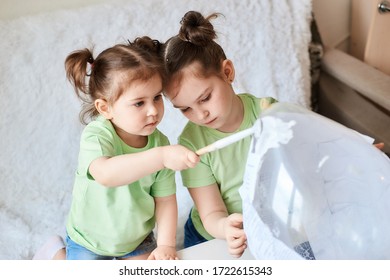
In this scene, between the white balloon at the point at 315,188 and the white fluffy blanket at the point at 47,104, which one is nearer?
the white balloon at the point at 315,188

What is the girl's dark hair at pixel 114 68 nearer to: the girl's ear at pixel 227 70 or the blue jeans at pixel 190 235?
the girl's ear at pixel 227 70

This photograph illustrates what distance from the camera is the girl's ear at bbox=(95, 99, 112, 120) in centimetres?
64

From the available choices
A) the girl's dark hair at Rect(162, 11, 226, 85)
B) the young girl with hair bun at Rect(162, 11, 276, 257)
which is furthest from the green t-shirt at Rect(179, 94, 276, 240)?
the girl's dark hair at Rect(162, 11, 226, 85)

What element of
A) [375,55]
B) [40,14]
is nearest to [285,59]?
[375,55]

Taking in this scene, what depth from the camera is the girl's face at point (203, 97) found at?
0.65 metres

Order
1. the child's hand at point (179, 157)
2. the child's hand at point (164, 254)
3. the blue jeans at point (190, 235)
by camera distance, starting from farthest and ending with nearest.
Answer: the blue jeans at point (190, 235) < the child's hand at point (164, 254) < the child's hand at point (179, 157)

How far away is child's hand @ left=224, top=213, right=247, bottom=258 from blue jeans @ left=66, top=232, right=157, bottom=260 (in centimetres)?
16

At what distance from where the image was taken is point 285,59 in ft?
3.40

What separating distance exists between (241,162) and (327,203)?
17 centimetres

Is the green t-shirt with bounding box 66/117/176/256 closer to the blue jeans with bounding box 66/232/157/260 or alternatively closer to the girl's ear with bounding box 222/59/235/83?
the blue jeans with bounding box 66/232/157/260

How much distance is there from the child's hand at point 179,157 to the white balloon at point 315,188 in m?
0.06

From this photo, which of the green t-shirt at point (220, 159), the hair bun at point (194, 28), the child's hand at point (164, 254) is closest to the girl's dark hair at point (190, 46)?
the hair bun at point (194, 28)

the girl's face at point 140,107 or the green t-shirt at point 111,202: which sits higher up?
the girl's face at point 140,107

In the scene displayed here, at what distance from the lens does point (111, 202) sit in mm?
689
